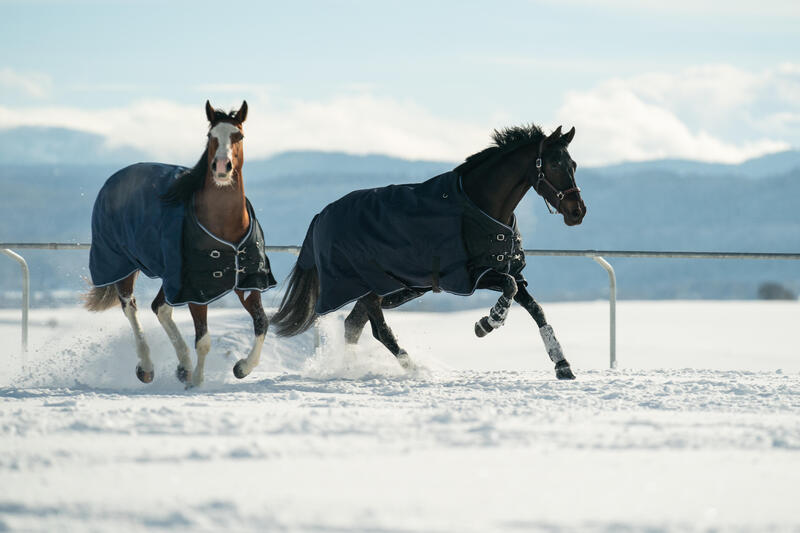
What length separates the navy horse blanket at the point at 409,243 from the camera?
270 inches

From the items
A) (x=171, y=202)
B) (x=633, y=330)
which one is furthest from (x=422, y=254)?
(x=633, y=330)

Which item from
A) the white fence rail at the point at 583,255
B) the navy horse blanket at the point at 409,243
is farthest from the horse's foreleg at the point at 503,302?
the white fence rail at the point at 583,255

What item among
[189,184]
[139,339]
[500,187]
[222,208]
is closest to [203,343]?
[139,339]

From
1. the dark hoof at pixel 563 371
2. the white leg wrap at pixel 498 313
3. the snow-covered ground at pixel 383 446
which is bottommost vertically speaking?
the snow-covered ground at pixel 383 446

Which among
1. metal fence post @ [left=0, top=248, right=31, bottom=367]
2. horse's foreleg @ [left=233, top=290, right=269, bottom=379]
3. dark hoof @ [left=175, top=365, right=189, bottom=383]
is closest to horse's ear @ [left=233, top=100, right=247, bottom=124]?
horse's foreleg @ [left=233, top=290, right=269, bottom=379]

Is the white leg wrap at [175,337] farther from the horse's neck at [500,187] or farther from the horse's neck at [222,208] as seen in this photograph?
the horse's neck at [500,187]

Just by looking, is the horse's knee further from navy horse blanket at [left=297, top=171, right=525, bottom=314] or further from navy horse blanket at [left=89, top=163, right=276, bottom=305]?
navy horse blanket at [left=297, top=171, right=525, bottom=314]

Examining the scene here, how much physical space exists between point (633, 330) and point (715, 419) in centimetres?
1321

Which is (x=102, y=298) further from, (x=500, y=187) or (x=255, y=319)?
(x=500, y=187)

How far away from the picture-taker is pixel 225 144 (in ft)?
20.5

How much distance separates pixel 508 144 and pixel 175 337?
2644 mm

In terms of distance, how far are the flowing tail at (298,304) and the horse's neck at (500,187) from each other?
1.52 meters

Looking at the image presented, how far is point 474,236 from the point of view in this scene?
6.87 meters

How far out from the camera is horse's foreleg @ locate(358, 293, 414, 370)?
7.20m
